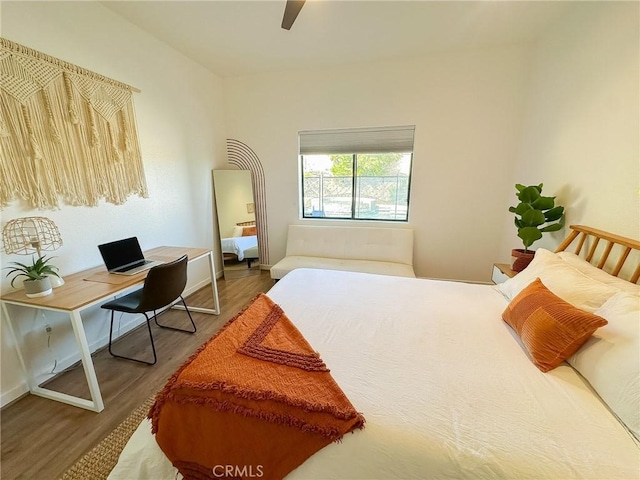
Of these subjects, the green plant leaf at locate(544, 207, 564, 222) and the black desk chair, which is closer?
the black desk chair

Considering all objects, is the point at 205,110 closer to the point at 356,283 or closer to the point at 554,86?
the point at 356,283

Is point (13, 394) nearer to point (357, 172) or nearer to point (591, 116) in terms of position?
point (357, 172)

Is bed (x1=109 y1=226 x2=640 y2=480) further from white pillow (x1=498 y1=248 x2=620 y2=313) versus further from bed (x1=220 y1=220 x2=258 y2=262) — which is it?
bed (x1=220 y1=220 x2=258 y2=262)

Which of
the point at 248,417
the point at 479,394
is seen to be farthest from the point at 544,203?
the point at 248,417

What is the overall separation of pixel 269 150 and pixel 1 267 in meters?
2.72

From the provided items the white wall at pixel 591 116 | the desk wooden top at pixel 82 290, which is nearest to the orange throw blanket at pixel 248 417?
the desk wooden top at pixel 82 290

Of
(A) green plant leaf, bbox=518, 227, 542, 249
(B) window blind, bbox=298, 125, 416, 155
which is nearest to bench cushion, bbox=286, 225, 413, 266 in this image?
(B) window blind, bbox=298, 125, 416, 155

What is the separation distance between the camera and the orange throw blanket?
2.89 ft

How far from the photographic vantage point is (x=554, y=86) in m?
2.25

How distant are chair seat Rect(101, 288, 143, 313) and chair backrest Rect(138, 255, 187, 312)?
0.27ft

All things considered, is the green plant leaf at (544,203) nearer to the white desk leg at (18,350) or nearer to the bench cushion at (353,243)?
the bench cushion at (353,243)

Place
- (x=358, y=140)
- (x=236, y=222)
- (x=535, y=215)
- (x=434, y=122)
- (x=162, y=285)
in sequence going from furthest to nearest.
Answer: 1. (x=236, y=222)
2. (x=358, y=140)
3. (x=434, y=122)
4. (x=535, y=215)
5. (x=162, y=285)

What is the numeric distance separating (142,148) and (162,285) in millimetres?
1418

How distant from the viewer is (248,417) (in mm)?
921
